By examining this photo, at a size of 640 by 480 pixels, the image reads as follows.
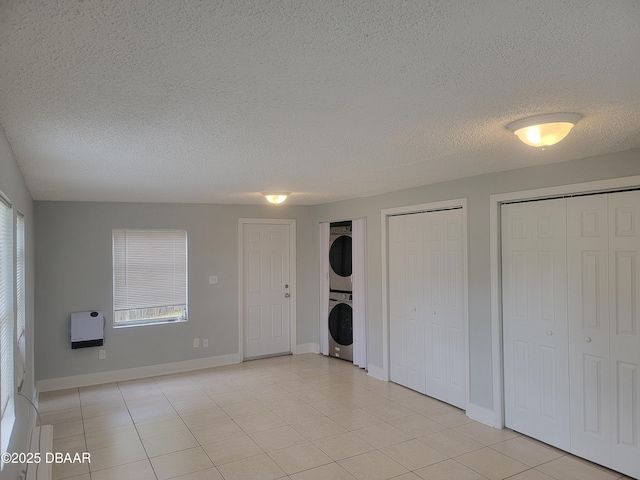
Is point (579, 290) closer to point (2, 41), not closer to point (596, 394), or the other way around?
point (596, 394)

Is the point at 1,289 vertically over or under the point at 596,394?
over

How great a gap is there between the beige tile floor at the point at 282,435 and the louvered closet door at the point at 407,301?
0.26m

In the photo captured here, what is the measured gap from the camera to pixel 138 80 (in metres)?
1.65

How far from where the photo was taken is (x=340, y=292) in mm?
6309

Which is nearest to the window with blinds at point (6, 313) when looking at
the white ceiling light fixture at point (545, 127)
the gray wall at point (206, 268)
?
the white ceiling light fixture at point (545, 127)

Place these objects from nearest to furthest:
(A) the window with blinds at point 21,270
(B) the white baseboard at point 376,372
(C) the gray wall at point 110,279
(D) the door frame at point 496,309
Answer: (A) the window with blinds at point 21,270, (D) the door frame at point 496,309, (C) the gray wall at point 110,279, (B) the white baseboard at point 376,372

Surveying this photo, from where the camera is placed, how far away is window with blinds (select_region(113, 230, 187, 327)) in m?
5.59

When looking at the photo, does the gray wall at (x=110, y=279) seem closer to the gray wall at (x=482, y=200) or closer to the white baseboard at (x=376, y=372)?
the white baseboard at (x=376, y=372)

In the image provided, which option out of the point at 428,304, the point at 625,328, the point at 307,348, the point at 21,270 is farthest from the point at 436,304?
the point at 21,270

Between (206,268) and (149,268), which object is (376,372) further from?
(149,268)

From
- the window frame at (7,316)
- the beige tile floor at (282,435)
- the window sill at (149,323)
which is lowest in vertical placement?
the beige tile floor at (282,435)

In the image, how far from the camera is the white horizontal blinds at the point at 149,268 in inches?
220

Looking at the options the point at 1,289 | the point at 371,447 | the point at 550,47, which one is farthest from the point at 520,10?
the point at 371,447

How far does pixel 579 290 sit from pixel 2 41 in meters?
3.68
